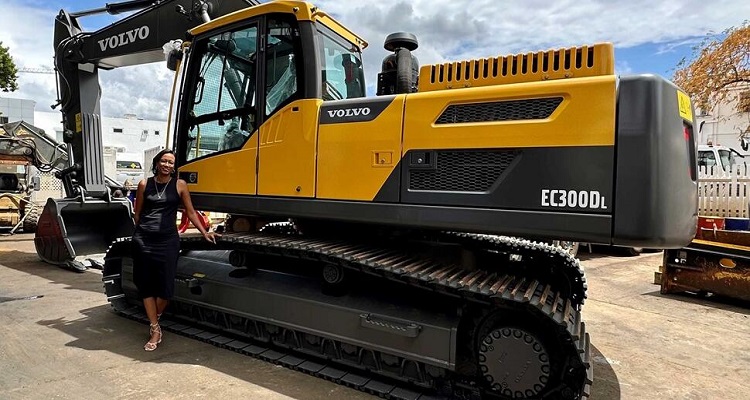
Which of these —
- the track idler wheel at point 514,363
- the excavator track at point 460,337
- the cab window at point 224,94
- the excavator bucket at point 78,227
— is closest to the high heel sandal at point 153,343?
the excavator track at point 460,337

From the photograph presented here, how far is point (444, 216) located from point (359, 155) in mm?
731

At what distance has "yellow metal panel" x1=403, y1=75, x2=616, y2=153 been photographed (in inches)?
103

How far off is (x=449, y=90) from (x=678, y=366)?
311cm

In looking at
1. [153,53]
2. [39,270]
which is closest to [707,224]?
[153,53]

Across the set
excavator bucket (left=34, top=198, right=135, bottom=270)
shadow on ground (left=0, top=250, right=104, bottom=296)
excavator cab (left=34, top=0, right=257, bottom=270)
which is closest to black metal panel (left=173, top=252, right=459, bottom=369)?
shadow on ground (left=0, top=250, right=104, bottom=296)

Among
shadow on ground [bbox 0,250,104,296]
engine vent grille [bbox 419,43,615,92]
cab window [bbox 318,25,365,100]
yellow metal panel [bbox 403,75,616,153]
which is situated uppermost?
cab window [bbox 318,25,365,100]

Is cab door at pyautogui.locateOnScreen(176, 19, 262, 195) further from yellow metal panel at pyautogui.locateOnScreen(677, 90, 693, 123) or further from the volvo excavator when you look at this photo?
yellow metal panel at pyautogui.locateOnScreen(677, 90, 693, 123)

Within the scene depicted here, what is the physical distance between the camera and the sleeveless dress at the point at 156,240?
417 cm

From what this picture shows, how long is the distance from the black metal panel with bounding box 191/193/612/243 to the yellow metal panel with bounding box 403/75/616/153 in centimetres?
39

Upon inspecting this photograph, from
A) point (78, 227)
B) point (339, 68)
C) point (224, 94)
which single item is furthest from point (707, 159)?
point (78, 227)

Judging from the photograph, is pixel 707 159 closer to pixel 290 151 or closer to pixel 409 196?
pixel 409 196

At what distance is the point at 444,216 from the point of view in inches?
121

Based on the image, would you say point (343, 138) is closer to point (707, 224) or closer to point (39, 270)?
point (39, 270)

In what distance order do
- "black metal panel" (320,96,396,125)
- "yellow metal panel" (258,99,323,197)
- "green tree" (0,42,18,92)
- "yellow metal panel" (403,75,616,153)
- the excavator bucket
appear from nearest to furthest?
"yellow metal panel" (403,75,616,153) < "black metal panel" (320,96,396,125) < "yellow metal panel" (258,99,323,197) < the excavator bucket < "green tree" (0,42,18,92)
